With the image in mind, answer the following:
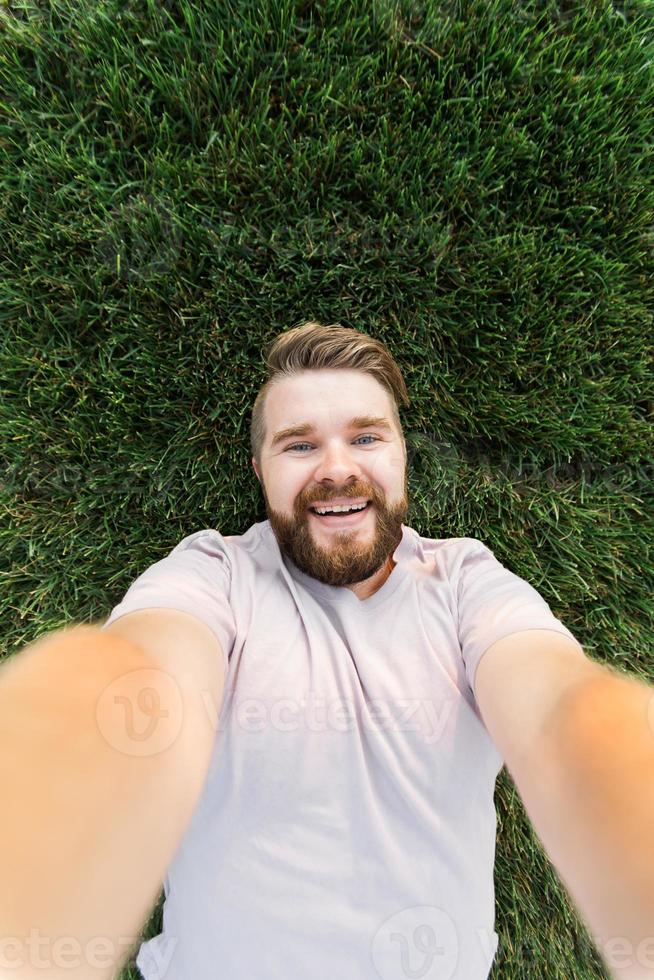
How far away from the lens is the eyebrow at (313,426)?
151cm

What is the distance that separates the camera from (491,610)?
1.36 m

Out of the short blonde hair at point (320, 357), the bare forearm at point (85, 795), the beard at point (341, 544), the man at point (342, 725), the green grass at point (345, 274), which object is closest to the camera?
the bare forearm at point (85, 795)

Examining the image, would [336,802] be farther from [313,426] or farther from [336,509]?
[313,426]

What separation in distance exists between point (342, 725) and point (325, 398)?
0.85m

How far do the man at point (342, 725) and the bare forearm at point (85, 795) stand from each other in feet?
0.13

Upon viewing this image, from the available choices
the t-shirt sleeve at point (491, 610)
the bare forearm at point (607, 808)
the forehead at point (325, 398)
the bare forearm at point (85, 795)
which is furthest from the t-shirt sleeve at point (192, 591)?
the bare forearm at point (607, 808)

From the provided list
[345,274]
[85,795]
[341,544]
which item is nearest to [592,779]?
[341,544]

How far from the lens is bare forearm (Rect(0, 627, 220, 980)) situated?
32.8 inches

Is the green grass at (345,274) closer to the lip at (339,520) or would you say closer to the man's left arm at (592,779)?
the lip at (339,520)

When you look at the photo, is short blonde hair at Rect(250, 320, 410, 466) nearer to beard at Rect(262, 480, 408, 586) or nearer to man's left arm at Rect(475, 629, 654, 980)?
beard at Rect(262, 480, 408, 586)

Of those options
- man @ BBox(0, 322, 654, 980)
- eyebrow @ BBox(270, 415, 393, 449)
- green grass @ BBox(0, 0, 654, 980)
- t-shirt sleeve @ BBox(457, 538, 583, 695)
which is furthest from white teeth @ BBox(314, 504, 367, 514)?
green grass @ BBox(0, 0, 654, 980)

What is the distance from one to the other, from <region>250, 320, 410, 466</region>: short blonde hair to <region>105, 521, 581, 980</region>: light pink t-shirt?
55 cm

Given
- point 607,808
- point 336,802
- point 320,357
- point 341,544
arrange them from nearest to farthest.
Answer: point 607,808 < point 336,802 < point 341,544 < point 320,357

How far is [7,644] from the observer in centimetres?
197
